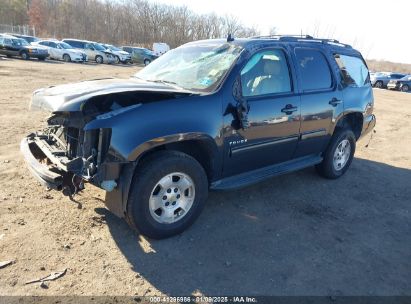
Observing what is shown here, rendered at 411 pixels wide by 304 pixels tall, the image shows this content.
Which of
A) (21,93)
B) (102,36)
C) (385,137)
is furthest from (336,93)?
(102,36)

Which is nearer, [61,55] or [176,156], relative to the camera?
[176,156]

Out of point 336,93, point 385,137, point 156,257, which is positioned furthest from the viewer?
point 385,137

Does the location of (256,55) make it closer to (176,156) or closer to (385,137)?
(176,156)

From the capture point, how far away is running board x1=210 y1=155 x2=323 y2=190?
4.13 metres

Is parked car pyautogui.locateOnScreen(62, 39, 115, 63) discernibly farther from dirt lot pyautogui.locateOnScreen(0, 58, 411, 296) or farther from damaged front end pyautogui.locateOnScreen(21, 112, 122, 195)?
damaged front end pyautogui.locateOnScreen(21, 112, 122, 195)

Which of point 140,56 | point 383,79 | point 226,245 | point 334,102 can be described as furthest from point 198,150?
point 140,56

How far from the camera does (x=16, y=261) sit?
3248 mm

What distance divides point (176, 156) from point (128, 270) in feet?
3.75

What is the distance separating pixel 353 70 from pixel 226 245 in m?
3.92

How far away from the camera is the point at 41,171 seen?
11.3 ft

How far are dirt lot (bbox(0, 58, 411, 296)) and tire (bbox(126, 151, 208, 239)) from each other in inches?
7.2

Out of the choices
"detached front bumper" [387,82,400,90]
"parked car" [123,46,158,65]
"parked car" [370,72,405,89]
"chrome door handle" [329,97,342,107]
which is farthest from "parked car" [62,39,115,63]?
"chrome door handle" [329,97,342,107]

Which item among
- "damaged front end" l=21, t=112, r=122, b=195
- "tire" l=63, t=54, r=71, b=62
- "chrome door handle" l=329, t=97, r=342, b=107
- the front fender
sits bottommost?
"tire" l=63, t=54, r=71, b=62

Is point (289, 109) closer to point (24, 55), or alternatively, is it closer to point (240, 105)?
point (240, 105)
